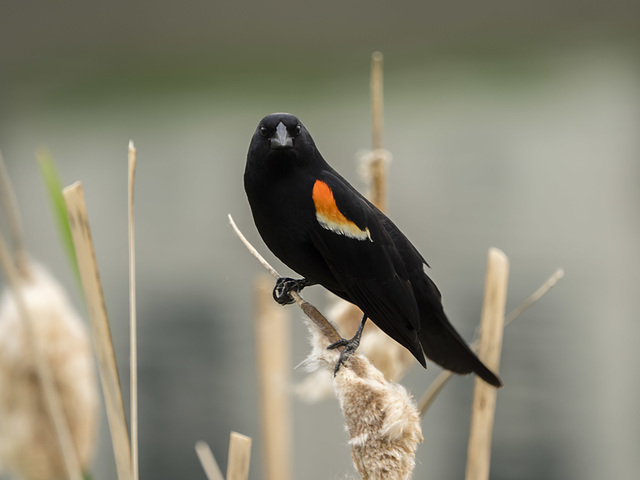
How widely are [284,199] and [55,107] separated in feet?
10.2

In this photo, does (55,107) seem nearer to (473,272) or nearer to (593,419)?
(473,272)

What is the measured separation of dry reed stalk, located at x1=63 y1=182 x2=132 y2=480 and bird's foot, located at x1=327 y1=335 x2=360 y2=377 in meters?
0.23

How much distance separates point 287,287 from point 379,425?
450mm

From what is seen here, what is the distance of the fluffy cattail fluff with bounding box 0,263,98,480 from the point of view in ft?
3.95

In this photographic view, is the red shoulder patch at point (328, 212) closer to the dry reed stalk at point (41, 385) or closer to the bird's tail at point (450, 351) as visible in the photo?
the bird's tail at point (450, 351)

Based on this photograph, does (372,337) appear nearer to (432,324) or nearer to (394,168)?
(432,324)

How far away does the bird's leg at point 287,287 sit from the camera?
108cm

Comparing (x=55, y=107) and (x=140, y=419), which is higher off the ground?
(x=55, y=107)

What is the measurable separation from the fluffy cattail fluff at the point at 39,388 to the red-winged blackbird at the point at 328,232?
56 centimetres

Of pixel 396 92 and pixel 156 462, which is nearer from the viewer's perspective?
pixel 396 92

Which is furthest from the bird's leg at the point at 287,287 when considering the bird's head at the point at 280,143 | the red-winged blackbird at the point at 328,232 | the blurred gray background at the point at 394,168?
the blurred gray background at the point at 394,168

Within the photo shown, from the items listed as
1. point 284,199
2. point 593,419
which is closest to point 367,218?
point 284,199

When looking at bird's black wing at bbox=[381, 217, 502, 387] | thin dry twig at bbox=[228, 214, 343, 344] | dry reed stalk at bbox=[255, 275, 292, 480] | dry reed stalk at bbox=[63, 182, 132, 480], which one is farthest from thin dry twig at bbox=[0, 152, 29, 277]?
bird's black wing at bbox=[381, 217, 502, 387]

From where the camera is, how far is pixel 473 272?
316 centimetres
